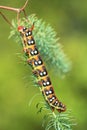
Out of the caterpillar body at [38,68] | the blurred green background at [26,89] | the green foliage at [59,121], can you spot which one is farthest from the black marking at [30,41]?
the blurred green background at [26,89]

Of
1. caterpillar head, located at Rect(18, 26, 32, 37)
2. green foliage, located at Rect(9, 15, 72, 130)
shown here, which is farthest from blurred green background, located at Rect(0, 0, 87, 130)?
caterpillar head, located at Rect(18, 26, 32, 37)


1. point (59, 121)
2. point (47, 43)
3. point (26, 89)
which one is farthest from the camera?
point (26, 89)

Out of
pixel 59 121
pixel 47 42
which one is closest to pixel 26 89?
pixel 47 42

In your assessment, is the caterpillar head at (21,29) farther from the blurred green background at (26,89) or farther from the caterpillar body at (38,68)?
the blurred green background at (26,89)

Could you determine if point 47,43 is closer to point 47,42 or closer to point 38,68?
point 47,42

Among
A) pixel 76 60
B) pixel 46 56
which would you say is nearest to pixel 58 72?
pixel 46 56

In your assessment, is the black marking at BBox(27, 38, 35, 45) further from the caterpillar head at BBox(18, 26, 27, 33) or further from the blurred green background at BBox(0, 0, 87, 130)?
the blurred green background at BBox(0, 0, 87, 130)

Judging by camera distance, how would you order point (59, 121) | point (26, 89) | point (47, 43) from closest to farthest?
point (59, 121), point (47, 43), point (26, 89)
